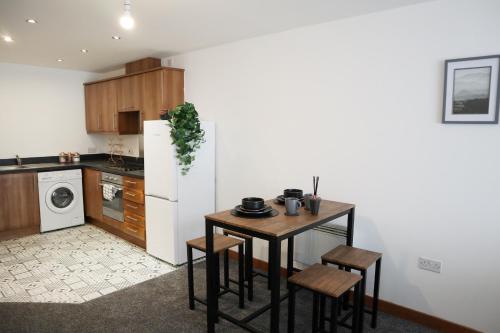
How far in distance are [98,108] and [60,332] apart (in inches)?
145

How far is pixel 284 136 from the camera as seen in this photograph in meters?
3.27

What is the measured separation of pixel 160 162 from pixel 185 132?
47 centimetres

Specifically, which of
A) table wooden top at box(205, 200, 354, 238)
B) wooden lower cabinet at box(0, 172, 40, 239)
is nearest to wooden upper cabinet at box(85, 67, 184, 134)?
wooden lower cabinet at box(0, 172, 40, 239)

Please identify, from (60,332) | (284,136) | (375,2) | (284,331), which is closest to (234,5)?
(375,2)

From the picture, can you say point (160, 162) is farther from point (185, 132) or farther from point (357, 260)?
point (357, 260)

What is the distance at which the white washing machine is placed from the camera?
15.2 feet

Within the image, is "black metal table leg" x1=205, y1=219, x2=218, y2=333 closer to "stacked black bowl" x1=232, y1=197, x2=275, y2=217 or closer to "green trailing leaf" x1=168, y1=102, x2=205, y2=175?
"stacked black bowl" x1=232, y1=197, x2=275, y2=217

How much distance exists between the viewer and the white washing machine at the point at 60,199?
4629mm

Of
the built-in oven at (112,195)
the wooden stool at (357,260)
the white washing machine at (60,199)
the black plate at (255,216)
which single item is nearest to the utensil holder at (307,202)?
the black plate at (255,216)

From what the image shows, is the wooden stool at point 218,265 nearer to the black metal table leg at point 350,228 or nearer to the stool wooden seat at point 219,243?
the stool wooden seat at point 219,243

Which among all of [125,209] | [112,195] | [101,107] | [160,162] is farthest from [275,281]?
[101,107]

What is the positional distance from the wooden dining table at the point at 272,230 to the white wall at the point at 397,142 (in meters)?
0.44

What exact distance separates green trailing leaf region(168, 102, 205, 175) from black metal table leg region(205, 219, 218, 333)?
1.37m

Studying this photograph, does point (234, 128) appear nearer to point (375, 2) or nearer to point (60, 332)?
point (375, 2)
